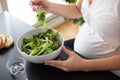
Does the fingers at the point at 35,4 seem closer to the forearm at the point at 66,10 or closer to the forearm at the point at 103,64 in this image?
the forearm at the point at 66,10

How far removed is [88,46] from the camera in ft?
3.50

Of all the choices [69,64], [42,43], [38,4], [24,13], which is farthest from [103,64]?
[24,13]

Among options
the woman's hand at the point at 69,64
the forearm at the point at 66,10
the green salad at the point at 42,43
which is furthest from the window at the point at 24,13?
the woman's hand at the point at 69,64

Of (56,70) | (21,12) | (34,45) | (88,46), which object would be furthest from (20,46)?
(21,12)

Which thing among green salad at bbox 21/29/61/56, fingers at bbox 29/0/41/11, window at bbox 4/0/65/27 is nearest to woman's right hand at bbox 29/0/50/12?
fingers at bbox 29/0/41/11

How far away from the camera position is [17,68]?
0.88 meters

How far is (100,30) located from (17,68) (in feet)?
1.23

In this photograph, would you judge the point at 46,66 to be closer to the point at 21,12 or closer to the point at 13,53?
the point at 13,53

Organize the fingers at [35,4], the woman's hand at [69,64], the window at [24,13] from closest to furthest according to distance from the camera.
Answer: the woman's hand at [69,64] < the fingers at [35,4] < the window at [24,13]

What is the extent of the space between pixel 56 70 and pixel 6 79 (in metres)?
0.19

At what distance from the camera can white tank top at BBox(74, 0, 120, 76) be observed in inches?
35.6

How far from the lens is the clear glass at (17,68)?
0.84 metres

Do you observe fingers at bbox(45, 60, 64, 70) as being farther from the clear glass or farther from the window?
the window

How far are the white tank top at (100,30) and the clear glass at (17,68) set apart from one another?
1.06ft
